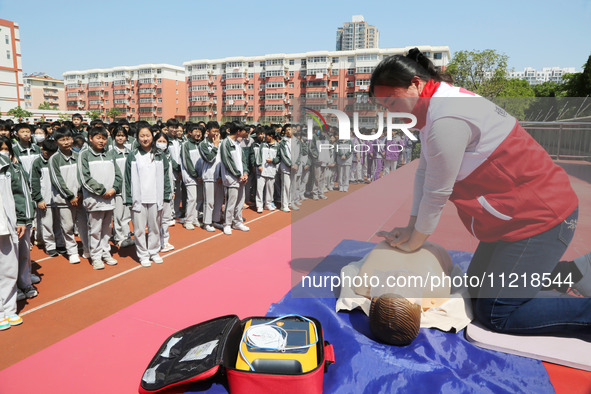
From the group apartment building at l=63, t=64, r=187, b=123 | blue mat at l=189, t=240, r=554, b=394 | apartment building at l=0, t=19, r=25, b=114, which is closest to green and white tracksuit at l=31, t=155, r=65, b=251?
blue mat at l=189, t=240, r=554, b=394

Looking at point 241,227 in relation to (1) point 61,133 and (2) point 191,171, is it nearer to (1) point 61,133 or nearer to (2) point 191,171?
(2) point 191,171

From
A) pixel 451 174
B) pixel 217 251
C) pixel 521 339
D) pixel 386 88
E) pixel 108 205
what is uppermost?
pixel 386 88

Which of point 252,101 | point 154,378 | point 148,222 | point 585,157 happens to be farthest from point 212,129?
point 252,101

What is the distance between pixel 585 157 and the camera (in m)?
12.9

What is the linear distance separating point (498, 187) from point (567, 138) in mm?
13968

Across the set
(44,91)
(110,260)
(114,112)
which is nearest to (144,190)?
(110,260)

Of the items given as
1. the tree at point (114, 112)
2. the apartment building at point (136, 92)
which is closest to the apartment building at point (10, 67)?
the apartment building at point (136, 92)

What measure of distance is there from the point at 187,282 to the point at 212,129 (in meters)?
3.43

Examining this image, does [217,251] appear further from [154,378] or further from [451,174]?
[451,174]

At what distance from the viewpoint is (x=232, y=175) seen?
667 centimetres

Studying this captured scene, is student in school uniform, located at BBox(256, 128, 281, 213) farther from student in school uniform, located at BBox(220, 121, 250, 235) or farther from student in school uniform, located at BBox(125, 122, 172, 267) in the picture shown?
student in school uniform, located at BBox(125, 122, 172, 267)

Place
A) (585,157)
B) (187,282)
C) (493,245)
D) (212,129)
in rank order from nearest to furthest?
(493,245), (187,282), (212,129), (585,157)

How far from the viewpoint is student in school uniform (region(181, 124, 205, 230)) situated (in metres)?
6.81

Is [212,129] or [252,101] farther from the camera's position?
[252,101]
